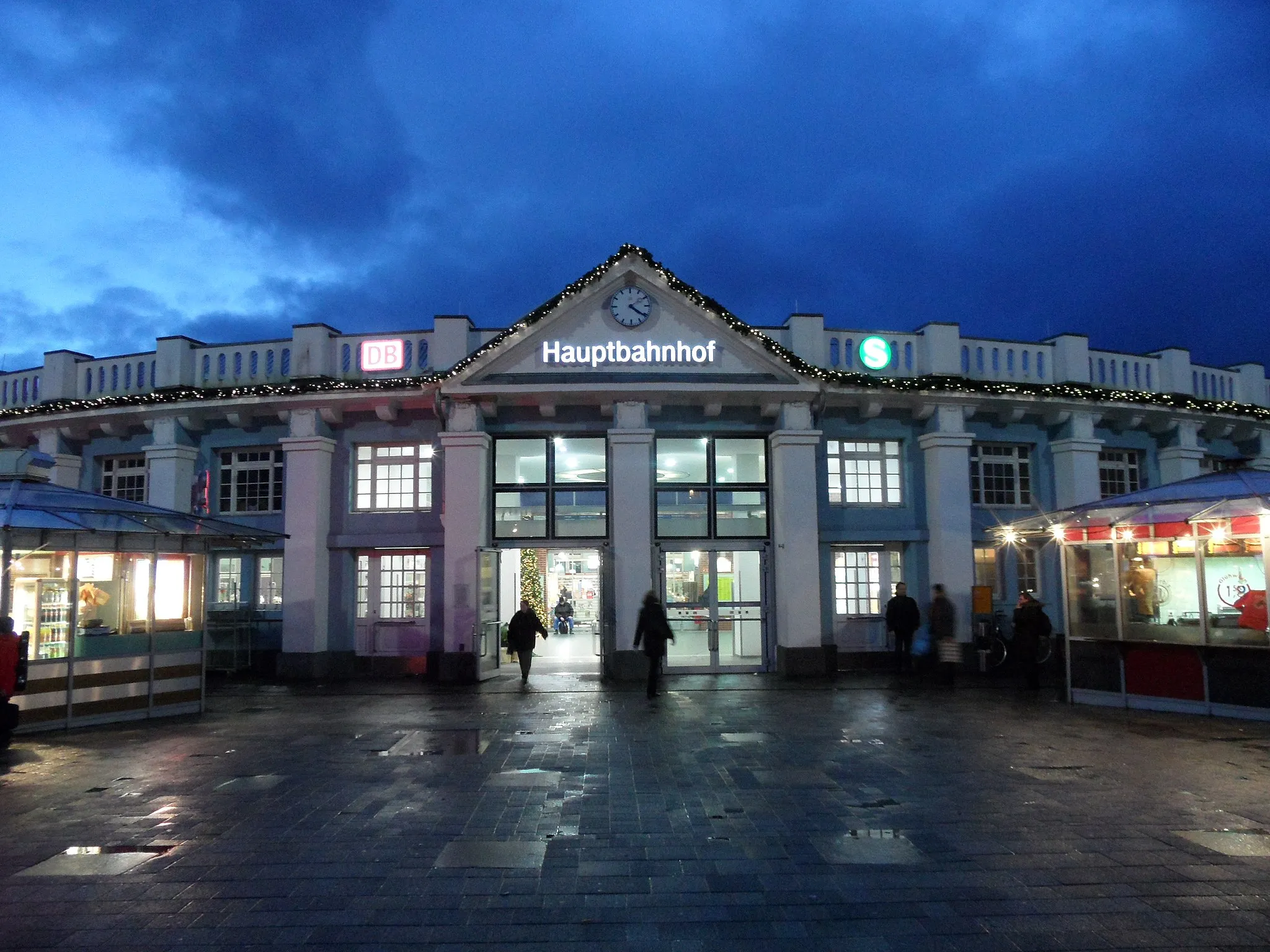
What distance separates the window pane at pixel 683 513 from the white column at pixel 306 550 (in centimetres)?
703

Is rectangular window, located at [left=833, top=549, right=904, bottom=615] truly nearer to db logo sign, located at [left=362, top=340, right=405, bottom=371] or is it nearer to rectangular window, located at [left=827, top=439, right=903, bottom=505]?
rectangular window, located at [left=827, top=439, right=903, bottom=505]

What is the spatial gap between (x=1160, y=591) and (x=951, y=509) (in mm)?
4883

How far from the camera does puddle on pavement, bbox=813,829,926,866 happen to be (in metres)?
6.21

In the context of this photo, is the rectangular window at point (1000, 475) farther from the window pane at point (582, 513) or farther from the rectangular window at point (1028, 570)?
the window pane at point (582, 513)

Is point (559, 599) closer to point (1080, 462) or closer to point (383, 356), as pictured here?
point (383, 356)

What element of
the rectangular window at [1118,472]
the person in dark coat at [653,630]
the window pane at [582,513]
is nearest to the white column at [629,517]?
the window pane at [582,513]

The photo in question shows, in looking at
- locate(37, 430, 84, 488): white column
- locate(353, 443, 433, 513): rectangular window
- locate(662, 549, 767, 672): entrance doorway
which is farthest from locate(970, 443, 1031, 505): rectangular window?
locate(37, 430, 84, 488): white column

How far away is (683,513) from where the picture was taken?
1766 cm

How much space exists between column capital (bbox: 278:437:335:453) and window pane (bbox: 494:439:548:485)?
3580 millimetres

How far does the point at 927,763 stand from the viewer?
934 cm

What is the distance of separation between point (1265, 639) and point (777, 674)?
7.88 m

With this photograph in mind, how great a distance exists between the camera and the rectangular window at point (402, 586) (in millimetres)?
18094

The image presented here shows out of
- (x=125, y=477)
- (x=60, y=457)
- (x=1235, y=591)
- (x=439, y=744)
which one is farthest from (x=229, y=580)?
(x=1235, y=591)

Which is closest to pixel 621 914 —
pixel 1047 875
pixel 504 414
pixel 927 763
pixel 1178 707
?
pixel 1047 875
